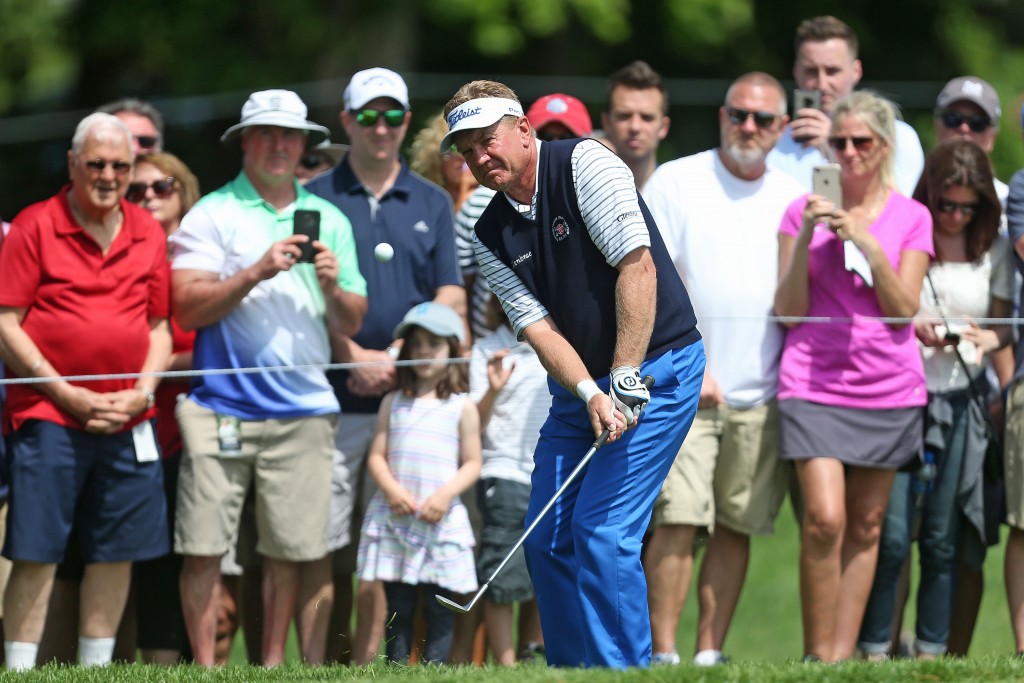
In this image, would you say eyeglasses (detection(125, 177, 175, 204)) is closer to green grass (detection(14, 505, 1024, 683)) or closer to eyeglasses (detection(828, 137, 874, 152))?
green grass (detection(14, 505, 1024, 683))

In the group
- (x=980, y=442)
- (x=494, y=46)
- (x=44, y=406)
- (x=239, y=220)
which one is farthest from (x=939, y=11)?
(x=44, y=406)

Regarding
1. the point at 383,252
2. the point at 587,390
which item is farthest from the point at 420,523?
the point at 587,390

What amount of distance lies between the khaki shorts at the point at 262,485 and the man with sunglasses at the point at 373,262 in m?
0.24

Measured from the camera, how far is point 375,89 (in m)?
8.75

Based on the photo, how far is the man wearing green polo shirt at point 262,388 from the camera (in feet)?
26.7

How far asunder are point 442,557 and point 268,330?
1.34 meters

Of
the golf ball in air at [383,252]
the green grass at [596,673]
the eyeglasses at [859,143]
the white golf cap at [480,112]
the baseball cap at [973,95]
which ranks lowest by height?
the green grass at [596,673]

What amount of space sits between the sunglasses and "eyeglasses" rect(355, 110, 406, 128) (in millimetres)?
1282

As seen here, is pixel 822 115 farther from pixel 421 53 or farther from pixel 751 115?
pixel 421 53

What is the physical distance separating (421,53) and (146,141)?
7866 mm

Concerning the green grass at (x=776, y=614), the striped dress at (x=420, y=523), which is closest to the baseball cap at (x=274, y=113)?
the striped dress at (x=420, y=523)

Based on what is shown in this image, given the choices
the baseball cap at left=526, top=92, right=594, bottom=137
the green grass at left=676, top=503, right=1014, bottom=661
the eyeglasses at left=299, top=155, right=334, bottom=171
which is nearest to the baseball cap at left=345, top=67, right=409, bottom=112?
the baseball cap at left=526, top=92, right=594, bottom=137

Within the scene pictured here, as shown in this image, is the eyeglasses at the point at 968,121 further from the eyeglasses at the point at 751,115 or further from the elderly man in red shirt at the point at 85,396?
the elderly man in red shirt at the point at 85,396

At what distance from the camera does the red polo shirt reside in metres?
7.84
